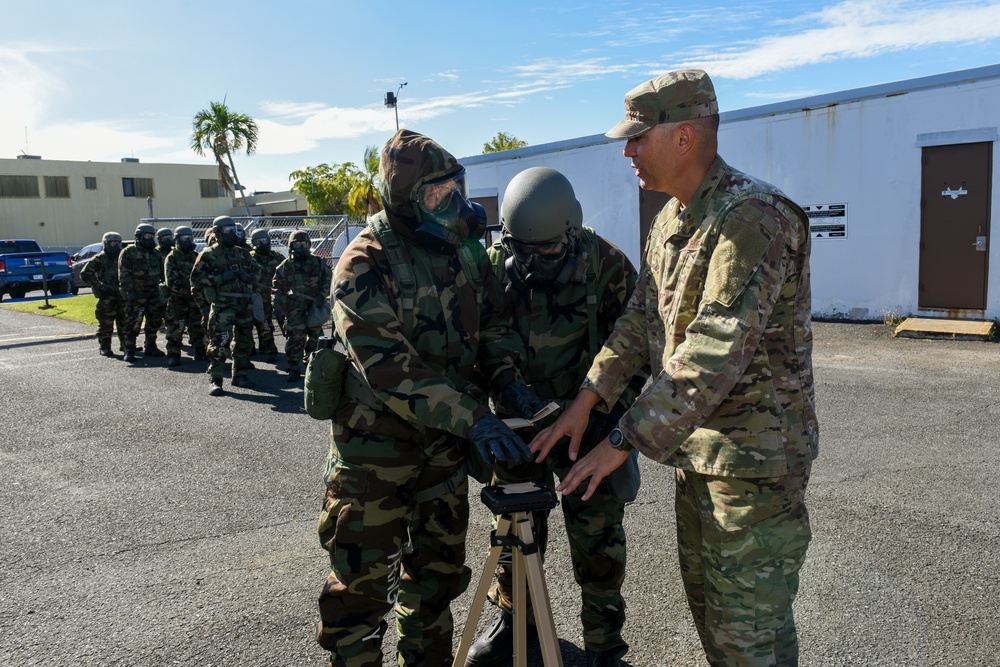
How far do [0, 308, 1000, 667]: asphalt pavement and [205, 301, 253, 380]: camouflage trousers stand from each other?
1152 mm

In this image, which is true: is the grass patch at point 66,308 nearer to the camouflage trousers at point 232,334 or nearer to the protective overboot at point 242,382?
the camouflage trousers at point 232,334

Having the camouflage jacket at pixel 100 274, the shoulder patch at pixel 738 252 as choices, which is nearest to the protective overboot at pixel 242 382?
the camouflage jacket at pixel 100 274

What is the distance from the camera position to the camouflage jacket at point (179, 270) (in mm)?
11695

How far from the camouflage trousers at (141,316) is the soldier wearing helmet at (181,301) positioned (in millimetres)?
729

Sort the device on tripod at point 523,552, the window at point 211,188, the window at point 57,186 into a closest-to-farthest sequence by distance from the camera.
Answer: the device on tripod at point 523,552 → the window at point 57,186 → the window at point 211,188

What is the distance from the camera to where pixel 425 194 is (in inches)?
110

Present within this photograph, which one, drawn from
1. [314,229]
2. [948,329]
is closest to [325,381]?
[948,329]

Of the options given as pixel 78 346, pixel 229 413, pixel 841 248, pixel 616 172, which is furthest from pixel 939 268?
pixel 78 346

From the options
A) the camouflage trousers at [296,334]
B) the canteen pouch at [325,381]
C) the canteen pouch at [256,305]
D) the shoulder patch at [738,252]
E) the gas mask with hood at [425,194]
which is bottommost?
the camouflage trousers at [296,334]

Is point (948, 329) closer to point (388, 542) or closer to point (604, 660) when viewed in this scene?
point (604, 660)

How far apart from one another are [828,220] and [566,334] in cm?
1124

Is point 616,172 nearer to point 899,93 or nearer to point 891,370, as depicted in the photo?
point 899,93

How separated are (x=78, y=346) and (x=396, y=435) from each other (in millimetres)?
13301

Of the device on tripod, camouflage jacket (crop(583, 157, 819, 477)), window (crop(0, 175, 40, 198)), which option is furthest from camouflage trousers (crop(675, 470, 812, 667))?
window (crop(0, 175, 40, 198))
